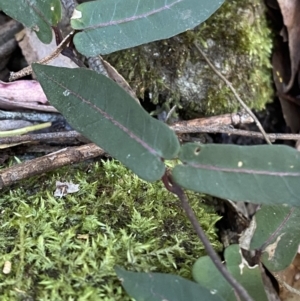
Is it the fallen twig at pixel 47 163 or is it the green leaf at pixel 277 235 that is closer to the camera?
the green leaf at pixel 277 235

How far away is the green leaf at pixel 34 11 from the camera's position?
128 cm

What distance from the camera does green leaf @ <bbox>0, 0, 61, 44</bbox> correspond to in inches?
50.5

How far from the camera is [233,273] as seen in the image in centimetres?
112

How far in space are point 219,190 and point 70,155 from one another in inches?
22.2

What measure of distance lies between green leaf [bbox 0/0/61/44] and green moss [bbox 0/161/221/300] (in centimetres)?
46

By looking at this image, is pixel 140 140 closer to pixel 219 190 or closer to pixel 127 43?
pixel 219 190

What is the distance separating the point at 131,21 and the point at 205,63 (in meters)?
0.53

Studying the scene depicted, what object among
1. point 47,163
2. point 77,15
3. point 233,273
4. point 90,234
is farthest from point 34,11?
point 233,273

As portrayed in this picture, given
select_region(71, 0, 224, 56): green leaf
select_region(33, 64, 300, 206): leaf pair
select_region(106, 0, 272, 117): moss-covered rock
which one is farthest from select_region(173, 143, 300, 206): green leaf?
select_region(106, 0, 272, 117): moss-covered rock

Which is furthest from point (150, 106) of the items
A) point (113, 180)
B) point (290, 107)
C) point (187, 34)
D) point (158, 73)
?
point (290, 107)

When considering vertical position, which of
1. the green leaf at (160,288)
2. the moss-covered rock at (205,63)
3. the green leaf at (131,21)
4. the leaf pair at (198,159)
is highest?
the green leaf at (131,21)

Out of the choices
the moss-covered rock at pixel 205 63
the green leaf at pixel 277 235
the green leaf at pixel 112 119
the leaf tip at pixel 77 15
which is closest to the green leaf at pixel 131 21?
the leaf tip at pixel 77 15

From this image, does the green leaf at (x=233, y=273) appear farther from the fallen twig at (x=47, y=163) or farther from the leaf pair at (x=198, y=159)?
the fallen twig at (x=47, y=163)

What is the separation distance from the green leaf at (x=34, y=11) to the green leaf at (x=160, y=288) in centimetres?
78
